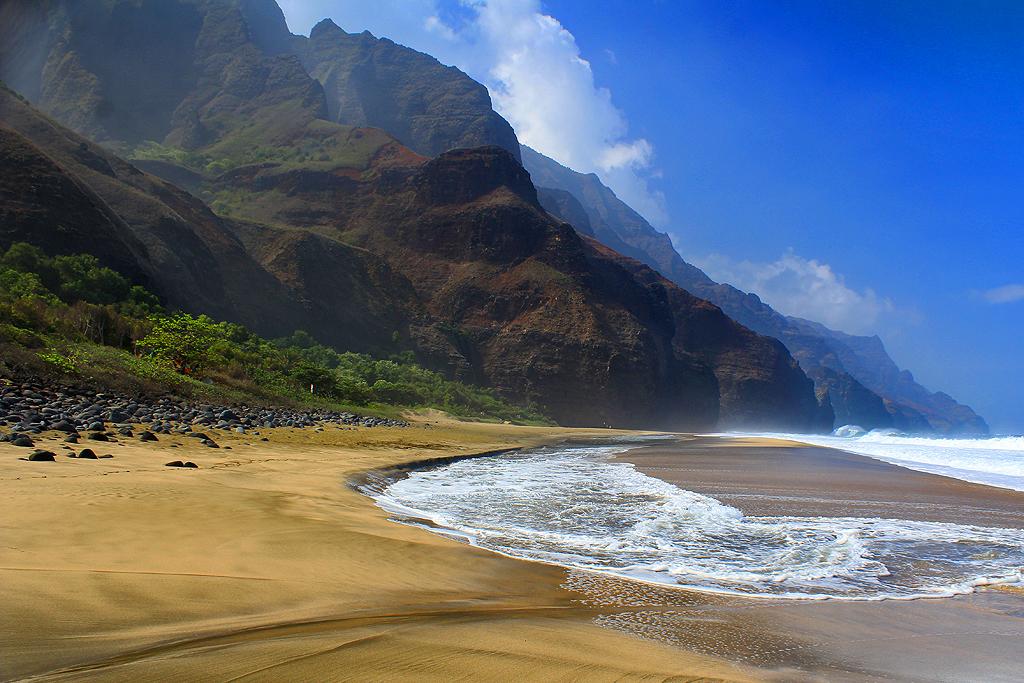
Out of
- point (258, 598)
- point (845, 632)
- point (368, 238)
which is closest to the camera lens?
point (258, 598)

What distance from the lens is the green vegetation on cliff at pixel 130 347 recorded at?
16141 mm

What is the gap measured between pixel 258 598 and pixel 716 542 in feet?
15.4

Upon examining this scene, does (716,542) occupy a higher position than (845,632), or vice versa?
(845,632)

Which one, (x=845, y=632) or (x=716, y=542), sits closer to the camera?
(x=845, y=632)

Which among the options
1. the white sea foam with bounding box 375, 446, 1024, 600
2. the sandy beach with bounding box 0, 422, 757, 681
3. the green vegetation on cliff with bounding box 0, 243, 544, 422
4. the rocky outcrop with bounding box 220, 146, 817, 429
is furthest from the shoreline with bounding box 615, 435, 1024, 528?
the rocky outcrop with bounding box 220, 146, 817, 429

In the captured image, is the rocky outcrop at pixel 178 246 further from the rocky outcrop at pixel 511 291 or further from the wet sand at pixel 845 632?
the wet sand at pixel 845 632

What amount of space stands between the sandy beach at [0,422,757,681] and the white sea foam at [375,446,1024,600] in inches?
35.8

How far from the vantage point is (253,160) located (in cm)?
Result: 10438

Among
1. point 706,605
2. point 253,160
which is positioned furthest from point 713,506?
point 253,160

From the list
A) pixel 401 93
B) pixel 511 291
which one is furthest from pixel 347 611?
pixel 401 93

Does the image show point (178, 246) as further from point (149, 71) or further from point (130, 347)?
point (149, 71)

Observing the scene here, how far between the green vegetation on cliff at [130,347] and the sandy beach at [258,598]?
11806 millimetres

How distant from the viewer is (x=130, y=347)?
24266 millimetres

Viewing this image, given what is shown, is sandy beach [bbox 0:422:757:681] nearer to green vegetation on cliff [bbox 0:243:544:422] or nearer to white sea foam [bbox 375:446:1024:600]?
white sea foam [bbox 375:446:1024:600]
